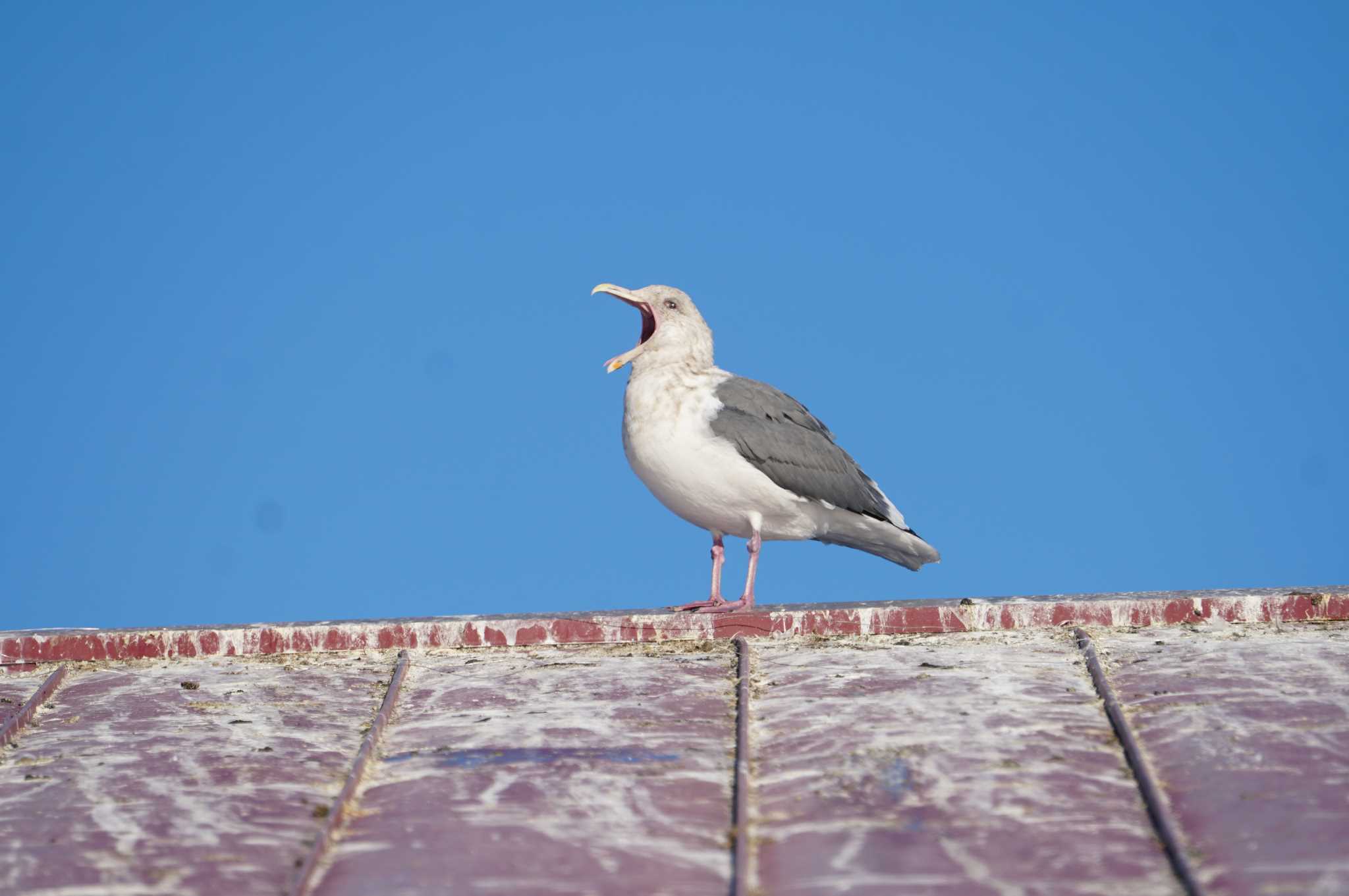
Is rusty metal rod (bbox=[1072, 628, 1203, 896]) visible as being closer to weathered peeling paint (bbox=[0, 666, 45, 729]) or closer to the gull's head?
the gull's head

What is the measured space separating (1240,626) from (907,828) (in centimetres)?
391

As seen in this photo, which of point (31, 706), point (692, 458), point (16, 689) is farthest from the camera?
point (692, 458)

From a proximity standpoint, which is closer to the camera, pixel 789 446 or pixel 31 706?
pixel 31 706

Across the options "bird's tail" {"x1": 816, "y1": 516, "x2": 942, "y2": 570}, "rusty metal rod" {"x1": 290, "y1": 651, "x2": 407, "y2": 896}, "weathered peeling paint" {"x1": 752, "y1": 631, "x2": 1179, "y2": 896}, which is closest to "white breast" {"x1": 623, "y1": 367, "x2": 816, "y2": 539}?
"bird's tail" {"x1": 816, "y1": 516, "x2": 942, "y2": 570}

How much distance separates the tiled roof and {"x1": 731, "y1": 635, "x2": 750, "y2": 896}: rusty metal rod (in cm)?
2

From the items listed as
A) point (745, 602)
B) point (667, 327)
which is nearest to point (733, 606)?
point (745, 602)

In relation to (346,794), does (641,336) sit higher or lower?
higher

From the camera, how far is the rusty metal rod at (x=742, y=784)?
5176 millimetres

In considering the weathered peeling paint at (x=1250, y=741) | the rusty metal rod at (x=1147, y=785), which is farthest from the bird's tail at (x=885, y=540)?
the rusty metal rod at (x=1147, y=785)

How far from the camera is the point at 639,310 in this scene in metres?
11.0

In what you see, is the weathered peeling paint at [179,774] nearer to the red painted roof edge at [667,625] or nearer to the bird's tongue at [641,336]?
the red painted roof edge at [667,625]

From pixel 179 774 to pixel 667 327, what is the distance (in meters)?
5.00

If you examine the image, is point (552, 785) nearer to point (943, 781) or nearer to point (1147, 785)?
point (943, 781)

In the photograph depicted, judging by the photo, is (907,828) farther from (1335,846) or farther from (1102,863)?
(1335,846)
